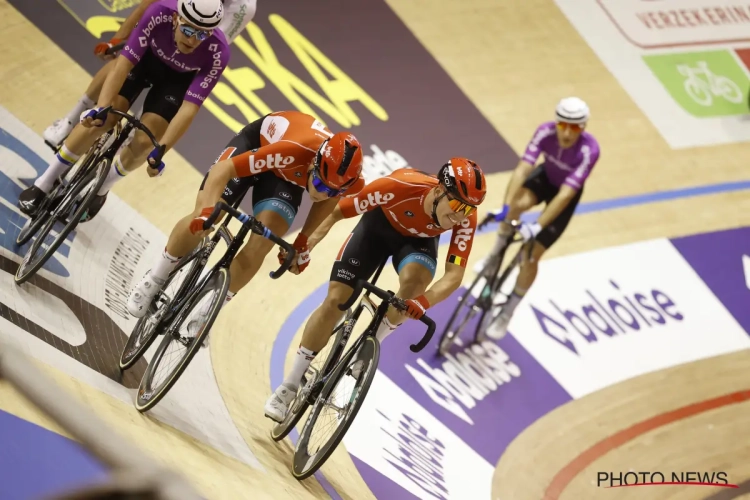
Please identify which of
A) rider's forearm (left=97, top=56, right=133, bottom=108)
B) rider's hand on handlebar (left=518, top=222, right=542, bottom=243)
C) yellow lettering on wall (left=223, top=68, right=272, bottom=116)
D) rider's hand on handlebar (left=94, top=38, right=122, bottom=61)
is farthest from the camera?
yellow lettering on wall (left=223, top=68, right=272, bottom=116)

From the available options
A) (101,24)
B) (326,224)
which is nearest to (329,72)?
(101,24)

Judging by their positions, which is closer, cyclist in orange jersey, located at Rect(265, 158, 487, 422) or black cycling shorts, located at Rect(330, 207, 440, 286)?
cyclist in orange jersey, located at Rect(265, 158, 487, 422)

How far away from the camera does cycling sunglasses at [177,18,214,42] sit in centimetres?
457

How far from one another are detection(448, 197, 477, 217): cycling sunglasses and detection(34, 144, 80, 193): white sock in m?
2.16

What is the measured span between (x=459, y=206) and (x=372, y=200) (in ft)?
1.62

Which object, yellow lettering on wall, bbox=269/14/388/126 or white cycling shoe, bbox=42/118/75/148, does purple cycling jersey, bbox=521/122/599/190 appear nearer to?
yellow lettering on wall, bbox=269/14/388/126

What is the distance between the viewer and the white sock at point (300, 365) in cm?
439

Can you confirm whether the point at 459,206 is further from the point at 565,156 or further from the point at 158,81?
the point at 565,156

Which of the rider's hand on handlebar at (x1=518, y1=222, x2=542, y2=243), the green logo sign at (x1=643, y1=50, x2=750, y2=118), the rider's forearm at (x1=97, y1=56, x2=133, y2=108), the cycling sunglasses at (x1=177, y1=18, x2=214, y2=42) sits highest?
the green logo sign at (x1=643, y1=50, x2=750, y2=118)

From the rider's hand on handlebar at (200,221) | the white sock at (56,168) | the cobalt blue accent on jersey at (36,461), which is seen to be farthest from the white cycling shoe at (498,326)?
the cobalt blue accent on jersey at (36,461)

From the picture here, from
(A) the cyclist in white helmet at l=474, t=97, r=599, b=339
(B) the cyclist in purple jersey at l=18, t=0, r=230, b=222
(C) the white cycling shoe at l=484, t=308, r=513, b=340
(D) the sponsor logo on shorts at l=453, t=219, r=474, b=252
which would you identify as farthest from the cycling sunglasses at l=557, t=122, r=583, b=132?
(B) the cyclist in purple jersey at l=18, t=0, r=230, b=222

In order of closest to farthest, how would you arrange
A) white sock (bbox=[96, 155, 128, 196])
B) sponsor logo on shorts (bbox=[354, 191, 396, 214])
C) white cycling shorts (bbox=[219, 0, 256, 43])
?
sponsor logo on shorts (bbox=[354, 191, 396, 214]), white sock (bbox=[96, 155, 128, 196]), white cycling shorts (bbox=[219, 0, 256, 43])

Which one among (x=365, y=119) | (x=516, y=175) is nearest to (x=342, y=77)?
(x=365, y=119)

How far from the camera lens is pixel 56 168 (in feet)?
16.4
